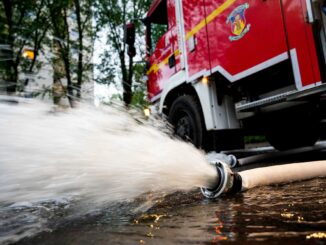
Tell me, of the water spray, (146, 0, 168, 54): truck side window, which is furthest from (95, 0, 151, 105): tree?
the water spray

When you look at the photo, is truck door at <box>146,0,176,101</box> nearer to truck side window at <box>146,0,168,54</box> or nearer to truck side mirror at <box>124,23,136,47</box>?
truck side window at <box>146,0,168,54</box>

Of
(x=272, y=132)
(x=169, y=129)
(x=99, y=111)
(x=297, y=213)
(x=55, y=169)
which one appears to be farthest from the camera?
(x=272, y=132)

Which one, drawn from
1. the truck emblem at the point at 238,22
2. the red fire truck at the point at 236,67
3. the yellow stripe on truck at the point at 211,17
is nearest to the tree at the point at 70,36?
the red fire truck at the point at 236,67

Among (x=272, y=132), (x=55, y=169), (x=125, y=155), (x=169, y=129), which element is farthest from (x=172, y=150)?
(x=272, y=132)

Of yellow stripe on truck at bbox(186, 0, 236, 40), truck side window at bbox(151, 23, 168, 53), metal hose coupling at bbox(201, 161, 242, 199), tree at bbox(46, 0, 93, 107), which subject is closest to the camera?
metal hose coupling at bbox(201, 161, 242, 199)

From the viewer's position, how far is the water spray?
1.85m

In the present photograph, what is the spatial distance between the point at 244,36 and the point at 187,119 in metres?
1.65

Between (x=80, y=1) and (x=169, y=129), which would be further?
(x=80, y=1)

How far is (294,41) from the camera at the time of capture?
3.14 meters

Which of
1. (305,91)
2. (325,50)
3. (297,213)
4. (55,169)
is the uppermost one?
(325,50)

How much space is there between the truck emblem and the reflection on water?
86.4 inches

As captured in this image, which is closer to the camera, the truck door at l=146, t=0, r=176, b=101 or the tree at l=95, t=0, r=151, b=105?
the truck door at l=146, t=0, r=176, b=101

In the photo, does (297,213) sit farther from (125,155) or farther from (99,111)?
(99,111)

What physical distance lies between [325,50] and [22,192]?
2.74m
